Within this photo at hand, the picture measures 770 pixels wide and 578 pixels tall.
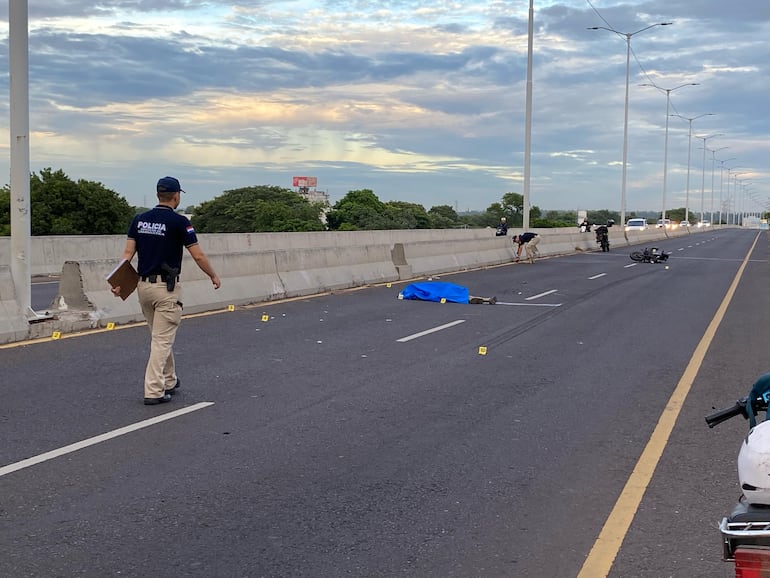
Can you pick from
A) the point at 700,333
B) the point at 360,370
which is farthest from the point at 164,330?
the point at 700,333

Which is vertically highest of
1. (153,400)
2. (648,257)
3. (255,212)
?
(255,212)

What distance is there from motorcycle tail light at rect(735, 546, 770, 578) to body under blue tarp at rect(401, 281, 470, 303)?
14481mm

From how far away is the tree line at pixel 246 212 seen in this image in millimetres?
47875

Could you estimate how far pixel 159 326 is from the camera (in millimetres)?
7805

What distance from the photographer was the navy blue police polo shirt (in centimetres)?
773

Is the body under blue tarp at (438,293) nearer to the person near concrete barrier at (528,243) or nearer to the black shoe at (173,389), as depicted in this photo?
the black shoe at (173,389)

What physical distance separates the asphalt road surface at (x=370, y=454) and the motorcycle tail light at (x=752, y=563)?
159 centimetres

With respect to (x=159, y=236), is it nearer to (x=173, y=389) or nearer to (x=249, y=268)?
(x=173, y=389)

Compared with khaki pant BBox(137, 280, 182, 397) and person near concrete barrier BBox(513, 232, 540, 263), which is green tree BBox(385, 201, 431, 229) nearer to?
person near concrete barrier BBox(513, 232, 540, 263)

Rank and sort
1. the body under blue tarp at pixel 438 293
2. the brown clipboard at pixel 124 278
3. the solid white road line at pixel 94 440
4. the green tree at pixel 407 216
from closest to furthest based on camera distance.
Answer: the solid white road line at pixel 94 440
the brown clipboard at pixel 124 278
the body under blue tarp at pixel 438 293
the green tree at pixel 407 216

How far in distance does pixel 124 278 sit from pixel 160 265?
1.86 ft

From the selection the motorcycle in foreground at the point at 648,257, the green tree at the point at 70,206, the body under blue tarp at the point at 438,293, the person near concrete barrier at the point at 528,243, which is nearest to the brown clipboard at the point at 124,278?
the body under blue tarp at the point at 438,293

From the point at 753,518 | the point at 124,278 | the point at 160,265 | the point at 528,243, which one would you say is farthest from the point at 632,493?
the point at 528,243

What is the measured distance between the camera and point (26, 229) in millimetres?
11555
